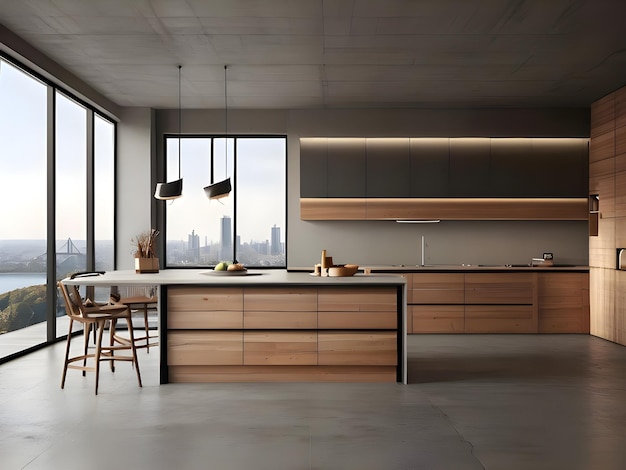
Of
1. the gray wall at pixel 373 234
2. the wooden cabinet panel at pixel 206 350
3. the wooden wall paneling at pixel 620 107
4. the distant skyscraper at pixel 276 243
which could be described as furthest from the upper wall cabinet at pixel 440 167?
the wooden cabinet panel at pixel 206 350

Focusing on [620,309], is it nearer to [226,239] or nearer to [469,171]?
[469,171]

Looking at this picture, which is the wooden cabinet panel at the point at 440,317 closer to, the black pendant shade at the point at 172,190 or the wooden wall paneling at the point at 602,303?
the wooden wall paneling at the point at 602,303

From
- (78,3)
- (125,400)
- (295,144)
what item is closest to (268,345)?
(125,400)

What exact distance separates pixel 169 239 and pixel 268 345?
4.00m

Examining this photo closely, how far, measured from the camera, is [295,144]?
804cm

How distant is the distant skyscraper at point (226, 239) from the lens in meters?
8.38

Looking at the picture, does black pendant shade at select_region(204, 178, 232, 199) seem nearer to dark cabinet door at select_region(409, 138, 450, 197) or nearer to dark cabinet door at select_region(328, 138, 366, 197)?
dark cabinet door at select_region(328, 138, 366, 197)

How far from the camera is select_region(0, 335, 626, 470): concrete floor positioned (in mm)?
3119

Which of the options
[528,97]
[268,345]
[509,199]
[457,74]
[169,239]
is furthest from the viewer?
[169,239]

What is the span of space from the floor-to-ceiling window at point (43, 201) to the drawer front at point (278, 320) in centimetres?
254

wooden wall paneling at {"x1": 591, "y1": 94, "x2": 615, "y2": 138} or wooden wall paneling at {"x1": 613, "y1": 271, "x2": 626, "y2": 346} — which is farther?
wooden wall paneling at {"x1": 591, "y1": 94, "x2": 615, "y2": 138}

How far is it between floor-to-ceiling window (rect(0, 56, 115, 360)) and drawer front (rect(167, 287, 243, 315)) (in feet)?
6.67

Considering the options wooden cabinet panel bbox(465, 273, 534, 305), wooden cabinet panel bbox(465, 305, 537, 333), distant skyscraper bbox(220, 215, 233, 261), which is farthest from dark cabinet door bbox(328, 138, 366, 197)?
wooden cabinet panel bbox(465, 305, 537, 333)

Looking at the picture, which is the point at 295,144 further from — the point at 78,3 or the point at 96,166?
the point at 78,3
